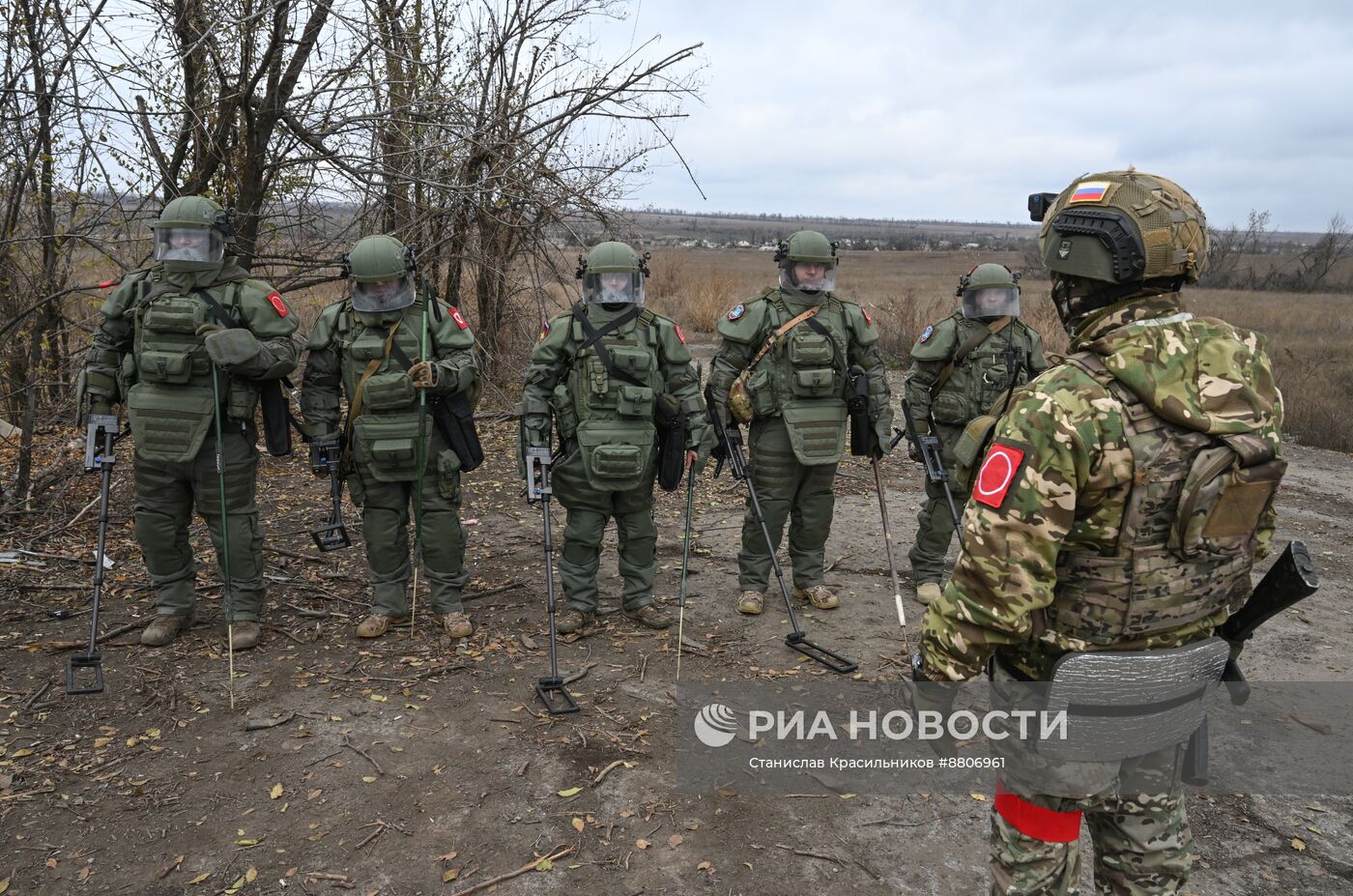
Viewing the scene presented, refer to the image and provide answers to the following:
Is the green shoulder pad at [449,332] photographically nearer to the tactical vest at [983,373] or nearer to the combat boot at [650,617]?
the combat boot at [650,617]

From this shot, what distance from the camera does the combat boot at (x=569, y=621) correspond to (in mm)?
5227

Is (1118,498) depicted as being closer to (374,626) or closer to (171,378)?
(374,626)

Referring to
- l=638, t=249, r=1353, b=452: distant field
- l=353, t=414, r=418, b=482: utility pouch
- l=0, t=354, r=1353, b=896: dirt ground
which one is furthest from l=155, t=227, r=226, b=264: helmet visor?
l=638, t=249, r=1353, b=452: distant field

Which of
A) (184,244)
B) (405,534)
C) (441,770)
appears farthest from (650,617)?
(184,244)

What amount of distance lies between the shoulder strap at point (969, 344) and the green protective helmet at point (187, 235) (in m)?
4.48

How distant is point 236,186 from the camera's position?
724 centimetres

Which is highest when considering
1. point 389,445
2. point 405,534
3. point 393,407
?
point 393,407

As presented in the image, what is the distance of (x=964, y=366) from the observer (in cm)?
572

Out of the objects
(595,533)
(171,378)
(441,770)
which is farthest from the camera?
(595,533)

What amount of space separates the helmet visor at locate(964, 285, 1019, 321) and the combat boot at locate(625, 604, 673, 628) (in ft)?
9.32

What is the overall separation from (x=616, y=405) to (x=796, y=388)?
116cm

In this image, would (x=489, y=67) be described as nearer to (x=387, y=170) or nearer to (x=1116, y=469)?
(x=387, y=170)

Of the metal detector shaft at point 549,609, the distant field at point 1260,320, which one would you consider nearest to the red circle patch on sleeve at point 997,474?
the metal detector shaft at point 549,609

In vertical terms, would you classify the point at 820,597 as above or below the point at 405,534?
below
